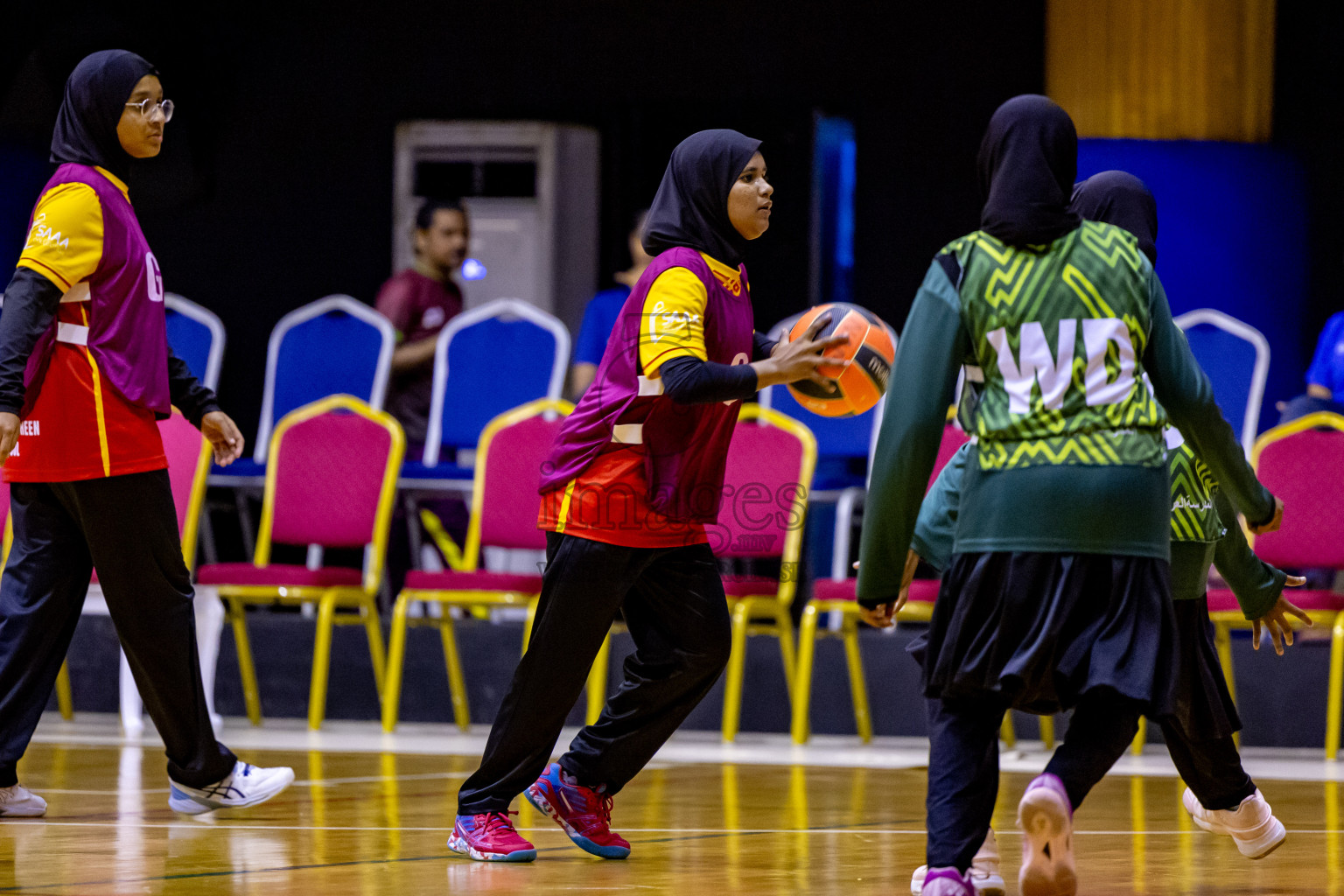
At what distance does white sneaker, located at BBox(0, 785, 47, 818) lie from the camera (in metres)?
4.12

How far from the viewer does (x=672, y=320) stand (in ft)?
11.3

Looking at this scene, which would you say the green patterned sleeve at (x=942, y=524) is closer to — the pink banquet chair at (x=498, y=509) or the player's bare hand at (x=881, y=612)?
the player's bare hand at (x=881, y=612)

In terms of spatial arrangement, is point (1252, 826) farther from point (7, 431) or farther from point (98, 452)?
point (7, 431)

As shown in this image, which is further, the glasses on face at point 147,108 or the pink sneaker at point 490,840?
the glasses on face at point 147,108

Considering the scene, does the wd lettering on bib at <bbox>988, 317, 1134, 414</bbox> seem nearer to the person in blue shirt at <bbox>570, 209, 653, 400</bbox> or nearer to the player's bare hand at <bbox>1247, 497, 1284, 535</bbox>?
the player's bare hand at <bbox>1247, 497, 1284, 535</bbox>

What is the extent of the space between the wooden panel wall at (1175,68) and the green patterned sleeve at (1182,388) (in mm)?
4847

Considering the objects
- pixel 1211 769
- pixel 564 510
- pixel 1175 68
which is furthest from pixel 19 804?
pixel 1175 68

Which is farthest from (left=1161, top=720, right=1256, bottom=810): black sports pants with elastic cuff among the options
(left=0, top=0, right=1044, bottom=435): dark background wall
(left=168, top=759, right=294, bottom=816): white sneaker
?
(left=0, top=0, right=1044, bottom=435): dark background wall

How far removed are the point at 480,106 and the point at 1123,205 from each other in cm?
604

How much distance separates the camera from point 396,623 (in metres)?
6.19

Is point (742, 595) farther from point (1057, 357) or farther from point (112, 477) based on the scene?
point (1057, 357)

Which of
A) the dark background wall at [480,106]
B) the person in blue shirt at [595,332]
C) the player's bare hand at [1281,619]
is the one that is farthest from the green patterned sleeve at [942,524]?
the dark background wall at [480,106]

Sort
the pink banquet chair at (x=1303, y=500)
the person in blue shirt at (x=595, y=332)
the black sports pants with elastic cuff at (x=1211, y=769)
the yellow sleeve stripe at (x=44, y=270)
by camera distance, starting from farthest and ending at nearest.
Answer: the person in blue shirt at (x=595, y=332) → the pink banquet chair at (x=1303, y=500) → the yellow sleeve stripe at (x=44, y=270) → the black sports pants with elastic cuff at (x=1211, y=769)

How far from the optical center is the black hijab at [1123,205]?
352 cm
